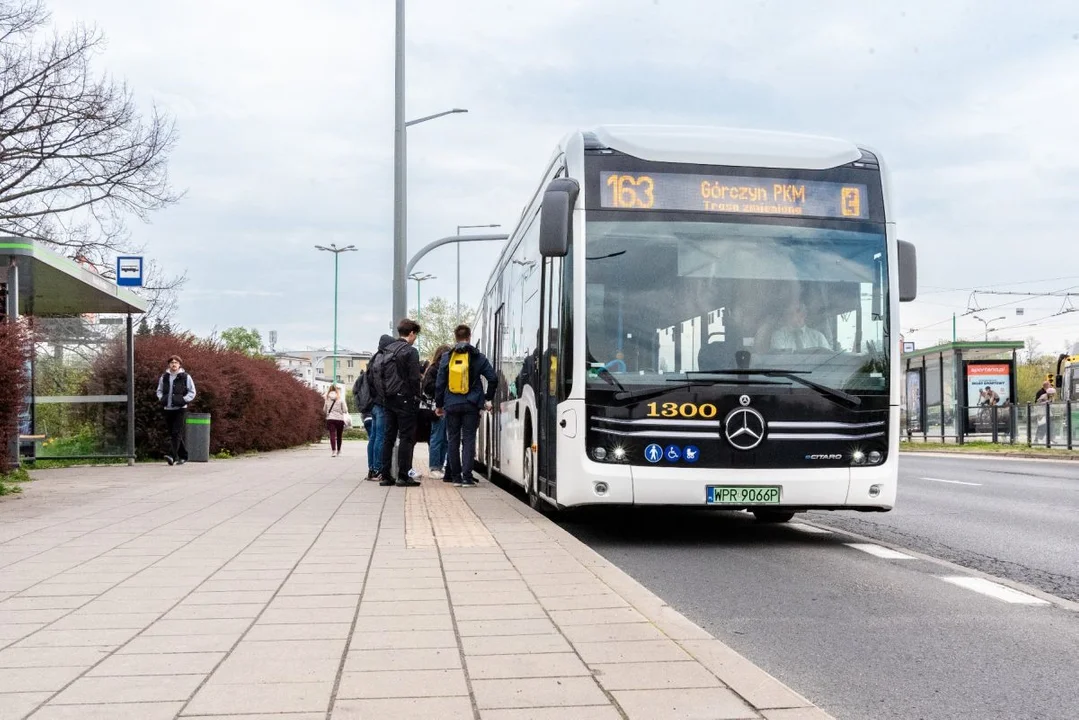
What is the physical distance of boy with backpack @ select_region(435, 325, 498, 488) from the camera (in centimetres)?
1380

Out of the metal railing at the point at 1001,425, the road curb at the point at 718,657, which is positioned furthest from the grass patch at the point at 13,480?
the metal railing at the point at 1001,425

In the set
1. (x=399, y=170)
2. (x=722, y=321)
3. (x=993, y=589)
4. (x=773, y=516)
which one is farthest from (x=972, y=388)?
(x=993, y=589)

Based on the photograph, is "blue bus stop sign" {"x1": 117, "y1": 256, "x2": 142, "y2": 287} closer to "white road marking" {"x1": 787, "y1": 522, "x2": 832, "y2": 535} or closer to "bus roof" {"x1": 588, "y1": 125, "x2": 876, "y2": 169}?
"bus roof" {"x1": 588, "y1": 125, "x2": 876, "y2": 169}

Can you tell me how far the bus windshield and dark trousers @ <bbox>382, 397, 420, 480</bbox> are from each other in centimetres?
508

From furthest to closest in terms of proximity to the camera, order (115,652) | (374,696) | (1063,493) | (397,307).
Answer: (397,307), (1063,493), (115,652), (374,696)

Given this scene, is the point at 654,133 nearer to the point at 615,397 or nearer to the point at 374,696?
the point at 615,397

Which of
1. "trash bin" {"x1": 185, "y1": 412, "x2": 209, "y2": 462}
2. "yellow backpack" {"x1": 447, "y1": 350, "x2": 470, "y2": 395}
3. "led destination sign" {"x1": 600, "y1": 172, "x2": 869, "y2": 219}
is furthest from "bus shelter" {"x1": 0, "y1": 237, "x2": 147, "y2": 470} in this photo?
"led destination sign" {"x1": 600, "y1": 172, "x2": 869, "y2": 219}

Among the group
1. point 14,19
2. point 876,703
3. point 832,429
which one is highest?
point 14,19

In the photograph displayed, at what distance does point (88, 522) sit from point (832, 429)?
20.0ft

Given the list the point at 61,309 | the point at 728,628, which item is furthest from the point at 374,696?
the point at 61,309

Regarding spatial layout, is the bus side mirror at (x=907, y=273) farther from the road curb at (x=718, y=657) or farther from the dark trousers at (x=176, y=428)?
the dark trousers at (x=176, y=428)

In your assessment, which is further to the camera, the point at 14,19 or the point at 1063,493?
the point at 14,19

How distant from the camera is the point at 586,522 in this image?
36.9 ft

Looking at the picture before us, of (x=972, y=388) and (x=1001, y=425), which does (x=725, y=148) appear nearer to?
(x=1001, y=425)
